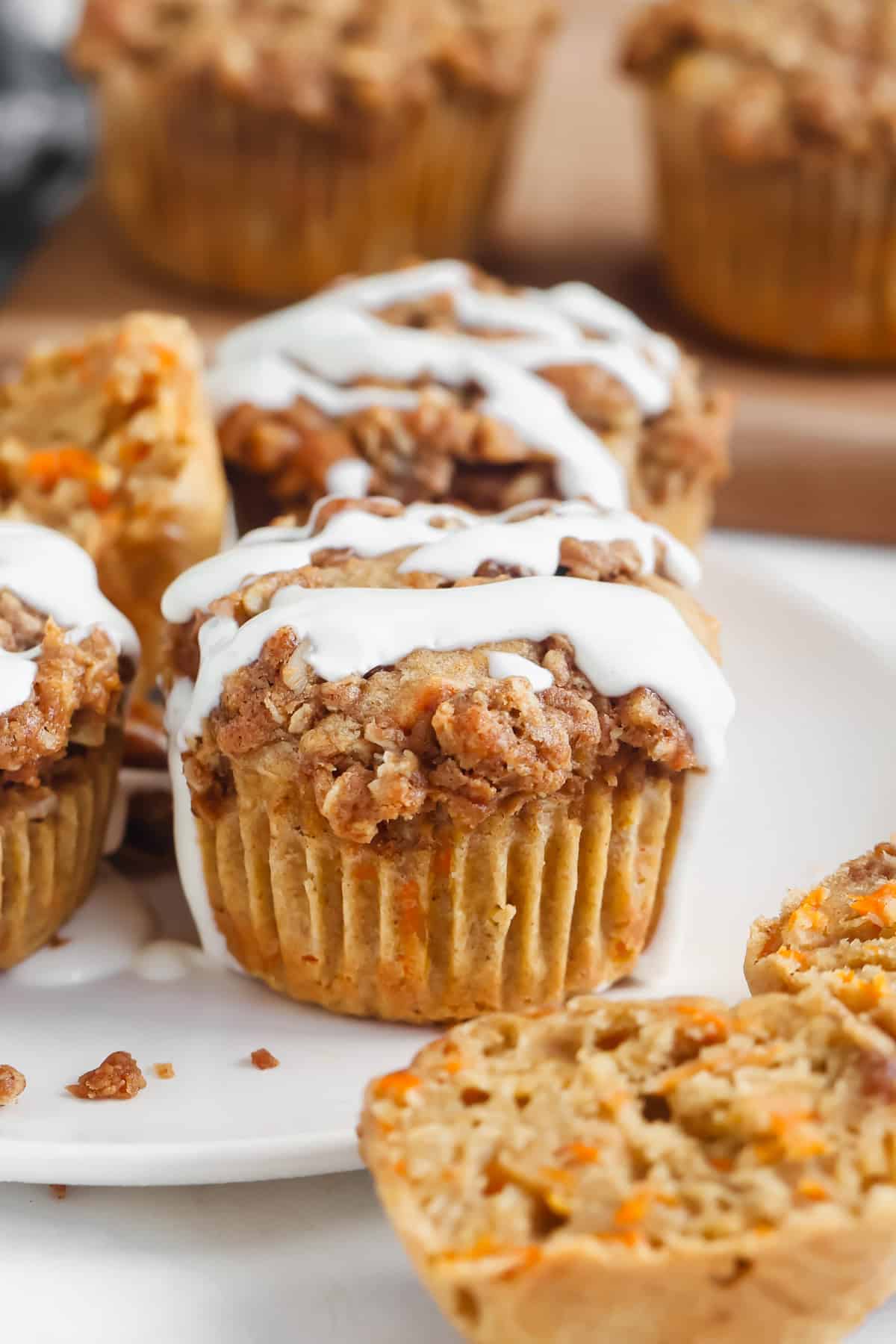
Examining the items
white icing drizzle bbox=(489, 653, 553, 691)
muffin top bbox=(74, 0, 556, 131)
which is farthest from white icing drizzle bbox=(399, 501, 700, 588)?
muffin top bbox=(74, 0, 556, 131)

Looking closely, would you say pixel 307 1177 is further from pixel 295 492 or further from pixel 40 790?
pixel 295 492

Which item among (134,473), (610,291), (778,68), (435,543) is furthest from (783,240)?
(435,543)

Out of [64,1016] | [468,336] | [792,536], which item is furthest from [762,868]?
[792,536]

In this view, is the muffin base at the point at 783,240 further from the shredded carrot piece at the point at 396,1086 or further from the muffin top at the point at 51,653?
the shredded carrot piece at the point at 396,1086

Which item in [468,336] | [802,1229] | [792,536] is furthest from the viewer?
[792,536]

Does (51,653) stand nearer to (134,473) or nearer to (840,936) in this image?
(134,473)

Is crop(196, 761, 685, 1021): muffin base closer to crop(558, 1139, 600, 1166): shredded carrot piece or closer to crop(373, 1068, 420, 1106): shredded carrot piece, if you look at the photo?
crop(373, 1068, 420, 1106): shredded carrot piece

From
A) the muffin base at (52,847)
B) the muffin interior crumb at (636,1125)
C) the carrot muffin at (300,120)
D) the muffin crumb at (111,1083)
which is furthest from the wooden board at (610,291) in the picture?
the muffin crumb at (111,1083)
